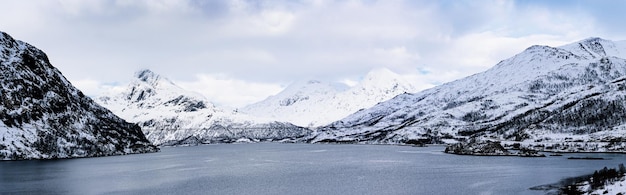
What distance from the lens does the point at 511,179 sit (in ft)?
420

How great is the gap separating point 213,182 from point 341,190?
39738 millimetres

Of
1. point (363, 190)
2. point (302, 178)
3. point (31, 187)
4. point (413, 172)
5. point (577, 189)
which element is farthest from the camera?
point (413, 172)

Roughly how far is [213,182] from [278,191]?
97.4 feet

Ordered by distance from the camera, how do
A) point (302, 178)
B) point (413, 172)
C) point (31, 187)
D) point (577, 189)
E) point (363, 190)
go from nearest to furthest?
point (577, 189) → point (363, 190) → point (31, 187) → point (302, 178) → point (413, 172)

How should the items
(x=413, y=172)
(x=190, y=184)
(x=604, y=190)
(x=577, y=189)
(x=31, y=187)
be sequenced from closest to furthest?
1. (x=604, y=190)
2. (x=577, y=189)
3. (x=31, y=187)
4. (x=190, y=184)
5. (x=413, y=172)

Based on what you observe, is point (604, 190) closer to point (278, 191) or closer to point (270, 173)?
point (278, 191)

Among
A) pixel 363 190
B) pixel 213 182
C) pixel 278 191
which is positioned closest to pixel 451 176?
pixel 363 190

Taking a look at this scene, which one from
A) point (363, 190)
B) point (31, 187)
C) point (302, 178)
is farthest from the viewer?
point (302, 178)

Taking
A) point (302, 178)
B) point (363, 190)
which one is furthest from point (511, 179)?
point (302, 178)

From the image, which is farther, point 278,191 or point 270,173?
point 270,173

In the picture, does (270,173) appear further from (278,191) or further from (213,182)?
(278,191)

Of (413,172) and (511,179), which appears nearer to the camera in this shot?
(511,179)

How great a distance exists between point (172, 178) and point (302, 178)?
128 ft

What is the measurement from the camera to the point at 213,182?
13575 centimetres
